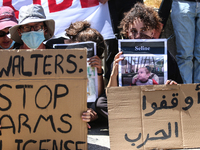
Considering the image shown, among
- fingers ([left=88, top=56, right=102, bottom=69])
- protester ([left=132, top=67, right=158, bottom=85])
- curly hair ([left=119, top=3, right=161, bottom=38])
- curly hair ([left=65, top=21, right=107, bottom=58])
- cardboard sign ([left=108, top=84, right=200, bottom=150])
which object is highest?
curly hair ([left=119, top=3, right=161, bottom=38])

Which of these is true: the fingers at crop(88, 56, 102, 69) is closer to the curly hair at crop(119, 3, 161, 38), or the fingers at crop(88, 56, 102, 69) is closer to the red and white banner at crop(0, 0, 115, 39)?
the curly hair at crop(119, 3, 161, 38)

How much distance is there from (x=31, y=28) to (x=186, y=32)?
1993mm

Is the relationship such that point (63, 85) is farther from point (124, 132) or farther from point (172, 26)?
point (172, 26)

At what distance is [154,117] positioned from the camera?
202 centimetres

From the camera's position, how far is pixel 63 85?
197cm

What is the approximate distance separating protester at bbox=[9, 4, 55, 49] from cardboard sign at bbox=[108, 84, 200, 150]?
102 centimetres

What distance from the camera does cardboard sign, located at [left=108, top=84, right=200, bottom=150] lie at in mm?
1988

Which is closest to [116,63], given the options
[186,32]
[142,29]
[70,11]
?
[142,29]

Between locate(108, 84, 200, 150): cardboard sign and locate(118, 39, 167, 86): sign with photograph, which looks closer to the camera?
locate(108, 84, 200, 150): cardboard sign

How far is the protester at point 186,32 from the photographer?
136 inches

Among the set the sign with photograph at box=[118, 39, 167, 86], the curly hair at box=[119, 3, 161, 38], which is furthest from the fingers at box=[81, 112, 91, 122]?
the curly hair at box=[119, 3, 161, 38]

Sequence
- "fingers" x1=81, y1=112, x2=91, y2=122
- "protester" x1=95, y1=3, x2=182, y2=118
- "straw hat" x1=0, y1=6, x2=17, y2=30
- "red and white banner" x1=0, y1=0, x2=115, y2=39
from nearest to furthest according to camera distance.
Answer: "fingers" x1=81, y1=112, x2=91, y2=122 < "protester" x1=95, y1=3, x2=182, y2=118 < "straw hat" x1=0, y1=6, x2=17, y2=30 < "red and white banner" x1=0, y1=0, x2=115, y2=39

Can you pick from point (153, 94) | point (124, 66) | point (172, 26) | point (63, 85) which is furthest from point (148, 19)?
point (172, 26)

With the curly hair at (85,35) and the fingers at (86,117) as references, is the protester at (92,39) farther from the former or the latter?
the fingers at (86,117)
